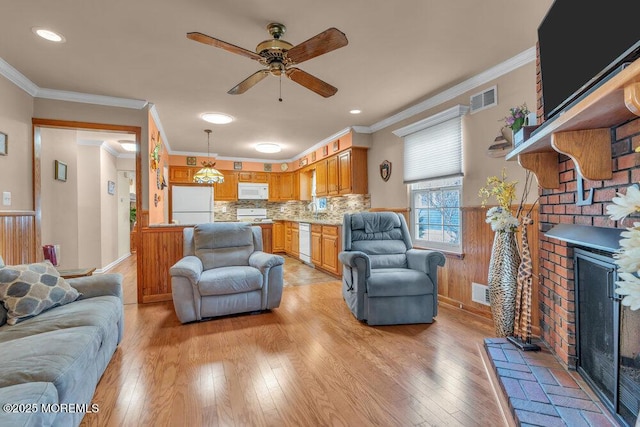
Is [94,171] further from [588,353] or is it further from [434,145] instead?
[588,353]

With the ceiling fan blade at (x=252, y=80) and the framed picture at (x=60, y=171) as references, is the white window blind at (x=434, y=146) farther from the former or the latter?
the framed picture at (x=60, y=171)

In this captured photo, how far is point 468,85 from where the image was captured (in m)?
3.19

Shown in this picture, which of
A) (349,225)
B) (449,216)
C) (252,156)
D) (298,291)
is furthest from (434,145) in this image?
(252,156)

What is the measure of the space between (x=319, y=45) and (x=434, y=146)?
2296 millimetres

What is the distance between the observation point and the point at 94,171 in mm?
5457

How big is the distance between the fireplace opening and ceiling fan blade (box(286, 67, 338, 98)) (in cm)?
201

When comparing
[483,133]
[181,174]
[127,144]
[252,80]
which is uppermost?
[127,144]

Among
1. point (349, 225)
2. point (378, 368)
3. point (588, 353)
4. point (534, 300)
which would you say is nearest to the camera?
point (588, 353)

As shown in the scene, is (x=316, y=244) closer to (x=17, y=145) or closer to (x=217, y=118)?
(x=217, y=118)

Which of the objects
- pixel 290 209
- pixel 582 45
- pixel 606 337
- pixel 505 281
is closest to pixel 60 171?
pixel 290 209

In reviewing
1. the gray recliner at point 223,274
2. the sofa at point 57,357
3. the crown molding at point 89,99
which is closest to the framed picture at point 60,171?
the crown molding at point 89,99

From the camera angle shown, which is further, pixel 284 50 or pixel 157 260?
pixel 157 260

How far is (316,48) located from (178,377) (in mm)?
2321

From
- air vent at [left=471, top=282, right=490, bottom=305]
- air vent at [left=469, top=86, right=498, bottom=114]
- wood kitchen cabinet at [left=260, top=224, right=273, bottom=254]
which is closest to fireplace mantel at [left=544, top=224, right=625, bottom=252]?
air vent at [left=471, top=282, right=490, bottom=305]
